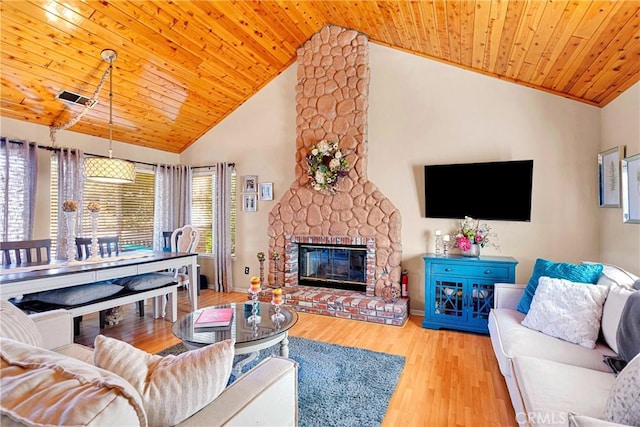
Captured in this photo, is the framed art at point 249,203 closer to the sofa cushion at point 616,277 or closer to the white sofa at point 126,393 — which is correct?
the white sofa at point 126,393

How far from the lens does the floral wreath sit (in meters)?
4.29

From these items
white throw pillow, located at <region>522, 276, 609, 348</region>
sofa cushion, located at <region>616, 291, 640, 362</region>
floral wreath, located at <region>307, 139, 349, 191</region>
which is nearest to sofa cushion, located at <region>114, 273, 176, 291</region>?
floral wreath, located at <region>307, 139, 349, 191</region>

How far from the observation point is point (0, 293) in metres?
2.27

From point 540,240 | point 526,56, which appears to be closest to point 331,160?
point 526,56

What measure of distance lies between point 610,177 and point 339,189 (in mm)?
2861

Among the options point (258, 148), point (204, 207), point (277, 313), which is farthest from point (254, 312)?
point (204, 207)

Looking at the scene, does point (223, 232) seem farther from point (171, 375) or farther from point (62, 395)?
point (62, 395)

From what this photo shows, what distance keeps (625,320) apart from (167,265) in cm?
383

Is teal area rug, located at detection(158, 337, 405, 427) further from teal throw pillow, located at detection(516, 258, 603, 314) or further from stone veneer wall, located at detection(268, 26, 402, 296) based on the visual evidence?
stone veneer wall, located at detection(268, 26, 402, 296)

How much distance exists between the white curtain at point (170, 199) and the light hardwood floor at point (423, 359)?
1.48 meters

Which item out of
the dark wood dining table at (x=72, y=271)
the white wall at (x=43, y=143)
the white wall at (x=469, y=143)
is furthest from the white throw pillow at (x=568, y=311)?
the white wall at (x=43, y=143)

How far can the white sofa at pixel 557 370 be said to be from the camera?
4.65 feet

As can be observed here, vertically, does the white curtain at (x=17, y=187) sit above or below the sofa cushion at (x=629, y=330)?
above

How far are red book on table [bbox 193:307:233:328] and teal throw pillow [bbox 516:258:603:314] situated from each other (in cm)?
242
